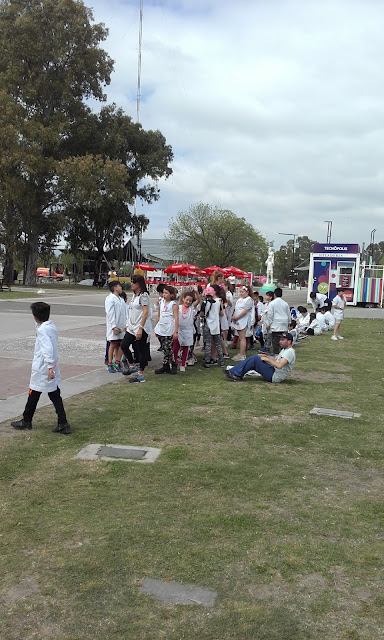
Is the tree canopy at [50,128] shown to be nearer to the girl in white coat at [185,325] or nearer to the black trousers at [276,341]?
the black trousers at [276,341]

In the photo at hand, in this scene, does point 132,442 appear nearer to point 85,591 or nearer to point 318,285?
point 85,591

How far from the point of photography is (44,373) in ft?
19.4

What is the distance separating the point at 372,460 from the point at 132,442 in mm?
2398

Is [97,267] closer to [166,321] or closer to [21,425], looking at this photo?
[166,321]

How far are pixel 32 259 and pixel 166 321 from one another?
3643 centimetres

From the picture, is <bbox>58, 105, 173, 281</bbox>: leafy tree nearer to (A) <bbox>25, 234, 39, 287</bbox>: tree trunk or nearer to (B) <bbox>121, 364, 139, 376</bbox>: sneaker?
(A) <bbox>25, 234, 39, 287</bbox>: tree trunk

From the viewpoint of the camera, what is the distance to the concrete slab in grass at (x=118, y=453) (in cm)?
524

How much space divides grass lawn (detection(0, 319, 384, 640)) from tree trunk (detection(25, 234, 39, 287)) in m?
38.3

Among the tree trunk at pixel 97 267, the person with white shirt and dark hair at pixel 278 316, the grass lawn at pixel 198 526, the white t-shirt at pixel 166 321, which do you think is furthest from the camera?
the tree trunk at pixel 97 267

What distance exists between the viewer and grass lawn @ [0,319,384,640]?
291 centimetres

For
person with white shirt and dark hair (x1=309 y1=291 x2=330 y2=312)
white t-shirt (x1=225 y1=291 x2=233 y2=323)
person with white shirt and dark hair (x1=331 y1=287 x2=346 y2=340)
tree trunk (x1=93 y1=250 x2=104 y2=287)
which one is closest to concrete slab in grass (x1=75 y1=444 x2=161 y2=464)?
white t-shirt (x1=225 y1=291 x2=233 y2=323)

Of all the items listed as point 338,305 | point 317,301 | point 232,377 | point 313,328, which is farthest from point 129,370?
point 317,301

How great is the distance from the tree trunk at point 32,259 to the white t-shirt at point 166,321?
118ft

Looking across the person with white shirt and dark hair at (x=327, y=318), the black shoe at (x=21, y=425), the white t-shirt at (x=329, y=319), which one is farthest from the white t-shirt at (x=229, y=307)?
the white t-shirt at (x=329, y=319)
